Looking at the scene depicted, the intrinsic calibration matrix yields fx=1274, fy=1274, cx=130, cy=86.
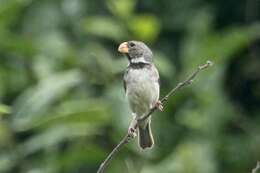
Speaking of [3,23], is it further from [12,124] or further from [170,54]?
[170,54]

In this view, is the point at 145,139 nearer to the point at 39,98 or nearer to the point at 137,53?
the point at 137,53

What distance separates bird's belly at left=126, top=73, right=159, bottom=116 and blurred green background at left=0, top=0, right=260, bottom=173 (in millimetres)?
754

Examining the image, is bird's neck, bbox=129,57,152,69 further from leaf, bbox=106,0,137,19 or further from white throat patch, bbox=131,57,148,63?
leaf, bbox=106,0,137,19

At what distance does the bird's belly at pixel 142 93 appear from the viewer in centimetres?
726

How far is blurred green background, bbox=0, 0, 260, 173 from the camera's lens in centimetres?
863

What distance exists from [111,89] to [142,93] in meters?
1.70

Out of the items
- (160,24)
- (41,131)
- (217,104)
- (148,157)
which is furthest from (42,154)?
(160,24)

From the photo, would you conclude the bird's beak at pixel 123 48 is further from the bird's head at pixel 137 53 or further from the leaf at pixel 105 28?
the leaf at pixel 105 28

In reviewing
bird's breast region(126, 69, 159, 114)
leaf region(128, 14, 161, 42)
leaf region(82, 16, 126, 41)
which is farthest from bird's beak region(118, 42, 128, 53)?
leaf region(82, 16, 126, 41)

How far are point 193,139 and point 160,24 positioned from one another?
1.65 m

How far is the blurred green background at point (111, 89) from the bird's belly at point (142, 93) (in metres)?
0.75

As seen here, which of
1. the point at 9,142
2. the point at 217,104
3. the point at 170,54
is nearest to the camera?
the point at 9,142

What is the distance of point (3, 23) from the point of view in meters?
9.38

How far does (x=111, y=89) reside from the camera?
895 centimetres
